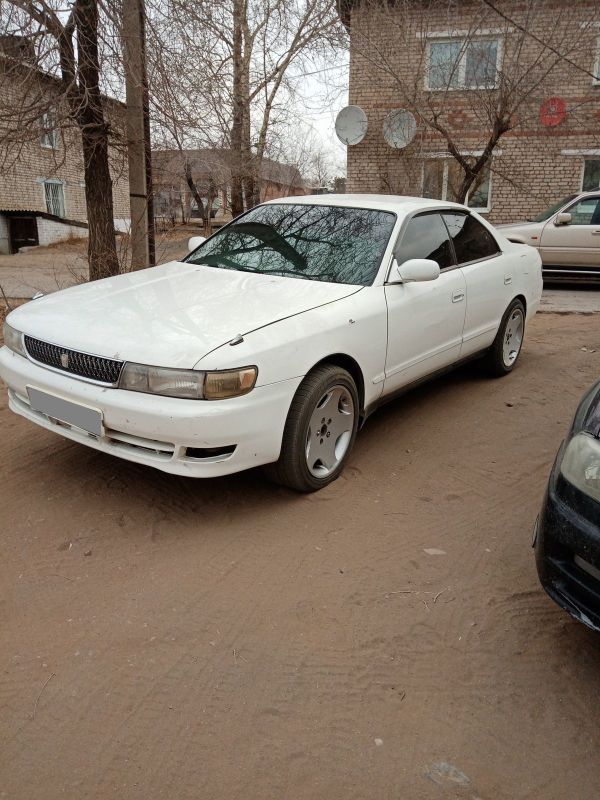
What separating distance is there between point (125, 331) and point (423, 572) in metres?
1.86

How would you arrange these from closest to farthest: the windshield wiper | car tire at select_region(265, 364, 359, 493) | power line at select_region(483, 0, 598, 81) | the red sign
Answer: car tire at select_region(265, 364, 359, 493)
the windshield wiper
power line at select_region(483, 0, 598, 81)
the red sign

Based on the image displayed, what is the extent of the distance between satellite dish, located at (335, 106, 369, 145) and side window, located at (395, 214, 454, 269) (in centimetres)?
1248

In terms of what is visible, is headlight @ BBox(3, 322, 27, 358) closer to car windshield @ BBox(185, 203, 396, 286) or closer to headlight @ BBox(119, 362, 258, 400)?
headlight @ BBox(119, 362, 258, 400)

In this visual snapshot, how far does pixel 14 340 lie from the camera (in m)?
3.76

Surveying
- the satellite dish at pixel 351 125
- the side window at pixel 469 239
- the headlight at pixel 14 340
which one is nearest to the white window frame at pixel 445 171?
the satellite dish at pixel 351 125

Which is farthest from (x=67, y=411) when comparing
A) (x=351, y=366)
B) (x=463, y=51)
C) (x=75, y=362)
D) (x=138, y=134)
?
(x=463, y=51)

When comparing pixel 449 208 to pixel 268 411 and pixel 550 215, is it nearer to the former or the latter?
pixel 268 411

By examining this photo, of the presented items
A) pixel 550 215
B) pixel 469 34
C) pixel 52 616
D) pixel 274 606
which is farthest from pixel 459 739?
pixel 469 34

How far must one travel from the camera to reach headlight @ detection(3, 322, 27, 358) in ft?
12.1

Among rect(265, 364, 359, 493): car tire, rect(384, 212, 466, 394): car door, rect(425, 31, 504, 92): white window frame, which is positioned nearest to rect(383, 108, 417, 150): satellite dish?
rect(425, 31, 504, 92): white window frame

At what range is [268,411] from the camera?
129 inches

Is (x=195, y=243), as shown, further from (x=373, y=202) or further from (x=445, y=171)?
(x=445, y=171)

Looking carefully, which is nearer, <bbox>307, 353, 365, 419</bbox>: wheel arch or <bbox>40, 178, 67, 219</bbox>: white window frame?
<bbox>307, 353, 365, 419</bbox>: wheel arch

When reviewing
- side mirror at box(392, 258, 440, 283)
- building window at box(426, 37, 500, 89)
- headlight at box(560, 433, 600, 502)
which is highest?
building window at box(426, 37, 500, 89)
